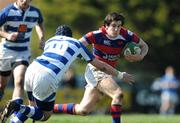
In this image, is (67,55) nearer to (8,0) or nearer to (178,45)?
(8,0)

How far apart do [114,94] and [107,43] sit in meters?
0.88

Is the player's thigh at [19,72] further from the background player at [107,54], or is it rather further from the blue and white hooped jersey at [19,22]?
the background player at [107,54]

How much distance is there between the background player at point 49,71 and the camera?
11227 mm

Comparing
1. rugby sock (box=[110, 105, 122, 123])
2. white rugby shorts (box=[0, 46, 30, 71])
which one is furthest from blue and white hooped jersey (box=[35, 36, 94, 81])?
white rugby shorts (box=[0, 46, 30, 71])

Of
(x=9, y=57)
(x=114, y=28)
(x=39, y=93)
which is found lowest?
(x=39, y=93)

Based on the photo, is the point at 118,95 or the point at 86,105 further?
the point at 86,105

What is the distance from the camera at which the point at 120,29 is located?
13031 mm

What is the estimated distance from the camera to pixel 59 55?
36.9 ft

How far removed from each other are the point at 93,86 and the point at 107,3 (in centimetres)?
2461

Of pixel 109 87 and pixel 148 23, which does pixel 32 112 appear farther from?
pixel 148 23

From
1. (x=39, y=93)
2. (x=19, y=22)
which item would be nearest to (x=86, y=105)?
(x=19, y=22)

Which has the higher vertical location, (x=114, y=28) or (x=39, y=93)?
(x=114, y=28)

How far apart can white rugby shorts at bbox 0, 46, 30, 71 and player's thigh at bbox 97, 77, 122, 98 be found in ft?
6.03

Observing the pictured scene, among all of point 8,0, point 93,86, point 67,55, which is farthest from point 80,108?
point 8,0
